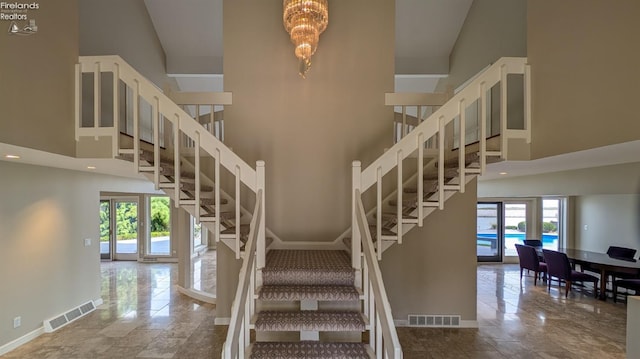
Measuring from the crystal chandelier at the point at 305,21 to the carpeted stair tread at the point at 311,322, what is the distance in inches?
97.2

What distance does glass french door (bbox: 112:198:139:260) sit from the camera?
970 centimetres

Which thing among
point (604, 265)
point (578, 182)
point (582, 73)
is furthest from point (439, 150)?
point (604, 265)

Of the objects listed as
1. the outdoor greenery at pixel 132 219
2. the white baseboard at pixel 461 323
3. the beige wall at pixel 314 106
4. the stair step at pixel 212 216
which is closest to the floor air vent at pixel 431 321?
the white baseboard at pixel 461 323

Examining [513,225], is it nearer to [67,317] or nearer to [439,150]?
[439,150]

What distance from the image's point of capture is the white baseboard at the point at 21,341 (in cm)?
379

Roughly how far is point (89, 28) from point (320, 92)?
3474mm

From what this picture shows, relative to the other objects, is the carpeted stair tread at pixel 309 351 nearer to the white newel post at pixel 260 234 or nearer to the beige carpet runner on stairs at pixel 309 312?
the beige carpet runner on stairs at pixel 309 312

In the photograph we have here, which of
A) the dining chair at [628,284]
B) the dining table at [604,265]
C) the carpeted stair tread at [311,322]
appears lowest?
the dining chair at [628,284]

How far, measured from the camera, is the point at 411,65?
21.0ft

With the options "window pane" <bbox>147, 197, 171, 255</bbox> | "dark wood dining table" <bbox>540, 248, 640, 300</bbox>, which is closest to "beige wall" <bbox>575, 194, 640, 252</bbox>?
"dark wood dining table" <bbox>540, 248, 640, 300</bbox>

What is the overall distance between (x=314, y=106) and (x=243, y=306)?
2.91 m

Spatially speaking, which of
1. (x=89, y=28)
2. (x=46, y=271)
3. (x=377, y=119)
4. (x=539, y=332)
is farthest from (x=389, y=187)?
(x=46, y=271)

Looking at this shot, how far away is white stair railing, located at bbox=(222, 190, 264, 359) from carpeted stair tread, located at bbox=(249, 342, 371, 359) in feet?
0.48

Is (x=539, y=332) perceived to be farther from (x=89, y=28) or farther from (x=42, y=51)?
(x=89, y=28)
